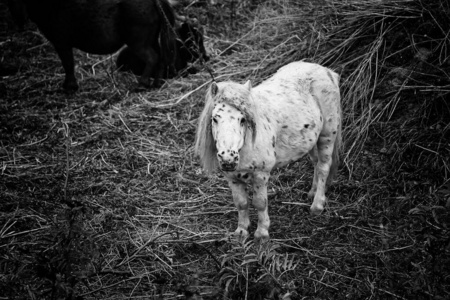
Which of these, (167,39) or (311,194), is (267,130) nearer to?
(311,194)

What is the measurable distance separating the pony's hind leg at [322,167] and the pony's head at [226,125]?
1077mm

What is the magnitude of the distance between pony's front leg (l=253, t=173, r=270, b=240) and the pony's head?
0.34 meters

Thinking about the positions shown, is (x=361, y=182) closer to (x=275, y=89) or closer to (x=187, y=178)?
(x=275, y=89)

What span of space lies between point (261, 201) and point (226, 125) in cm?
79

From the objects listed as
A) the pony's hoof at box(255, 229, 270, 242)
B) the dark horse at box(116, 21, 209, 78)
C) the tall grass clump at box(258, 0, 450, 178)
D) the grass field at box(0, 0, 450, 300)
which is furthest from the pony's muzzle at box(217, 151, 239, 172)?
the dark horse at box(116, 21, 209, 78)

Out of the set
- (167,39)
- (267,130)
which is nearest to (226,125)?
(267,130)

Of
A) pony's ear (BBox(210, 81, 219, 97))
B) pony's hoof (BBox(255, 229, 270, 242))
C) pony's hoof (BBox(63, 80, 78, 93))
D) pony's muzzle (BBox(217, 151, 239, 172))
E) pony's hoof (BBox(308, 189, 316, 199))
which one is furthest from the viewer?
pony's hoof (BBox(63, 80, 78, 93))

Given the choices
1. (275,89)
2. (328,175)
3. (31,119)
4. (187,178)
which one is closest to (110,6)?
(31,119)

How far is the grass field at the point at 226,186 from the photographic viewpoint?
3.08 meters

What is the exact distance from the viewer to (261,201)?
11.9 ft

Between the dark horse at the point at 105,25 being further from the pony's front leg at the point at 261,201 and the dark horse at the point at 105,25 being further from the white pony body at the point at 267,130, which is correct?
the pony's front leg at the point at 261,201

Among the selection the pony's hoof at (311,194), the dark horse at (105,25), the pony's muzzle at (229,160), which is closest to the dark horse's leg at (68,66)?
the dark horse at (105,25)

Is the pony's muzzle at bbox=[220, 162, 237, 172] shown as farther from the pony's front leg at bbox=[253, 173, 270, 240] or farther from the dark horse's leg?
the dark horse's leg

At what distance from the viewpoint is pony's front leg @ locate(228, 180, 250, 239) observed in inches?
144
